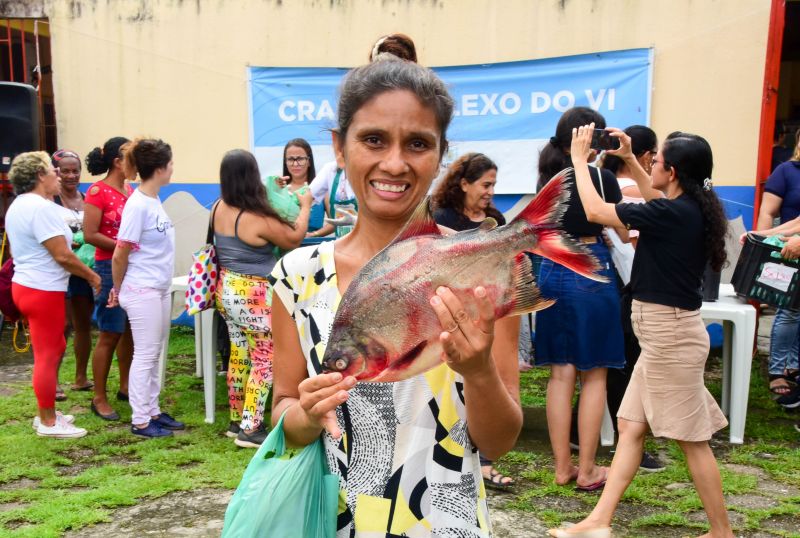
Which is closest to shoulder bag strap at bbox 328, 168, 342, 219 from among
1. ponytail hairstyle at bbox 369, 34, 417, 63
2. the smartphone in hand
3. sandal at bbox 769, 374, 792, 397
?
the smartphone in hand

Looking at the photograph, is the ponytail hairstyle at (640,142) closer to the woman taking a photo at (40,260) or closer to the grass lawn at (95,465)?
the grass lawn at (95,465)

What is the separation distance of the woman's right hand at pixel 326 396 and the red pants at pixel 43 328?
4.91m

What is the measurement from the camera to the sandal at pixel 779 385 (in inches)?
271

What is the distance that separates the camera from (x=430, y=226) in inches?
61.6

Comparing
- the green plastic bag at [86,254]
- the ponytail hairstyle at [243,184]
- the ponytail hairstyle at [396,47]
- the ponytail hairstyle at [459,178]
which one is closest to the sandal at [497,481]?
the ponytail hairstyle at [459,178]

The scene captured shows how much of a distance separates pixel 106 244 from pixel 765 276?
16.5ft

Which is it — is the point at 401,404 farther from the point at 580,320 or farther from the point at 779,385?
the point at 779,385

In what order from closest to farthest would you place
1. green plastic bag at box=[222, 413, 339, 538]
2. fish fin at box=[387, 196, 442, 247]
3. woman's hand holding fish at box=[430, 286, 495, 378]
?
woman's hand holding fish at box=[430, 286, 495, 378]
fish fin at box=[387, 196, 442, 247]
green plastic bag at box=[222, 413, 339, 538]

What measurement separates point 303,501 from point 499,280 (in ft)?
2.12

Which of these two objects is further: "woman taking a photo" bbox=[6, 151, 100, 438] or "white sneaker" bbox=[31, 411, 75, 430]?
"white sneaker" bbox=[31, 411, 75, 430]

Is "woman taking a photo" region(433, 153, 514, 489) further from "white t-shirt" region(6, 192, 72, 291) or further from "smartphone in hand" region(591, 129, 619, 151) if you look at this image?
"white t-shirt" region(6, 192, 72, 291)

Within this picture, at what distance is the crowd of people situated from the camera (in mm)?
1689

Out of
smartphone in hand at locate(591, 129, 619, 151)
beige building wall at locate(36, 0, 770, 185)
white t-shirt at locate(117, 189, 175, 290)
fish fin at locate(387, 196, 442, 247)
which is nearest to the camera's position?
fish fin at locate(387, 196, 442, 247)

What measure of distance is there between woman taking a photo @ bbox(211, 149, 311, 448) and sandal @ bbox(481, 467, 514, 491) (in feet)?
5.78
